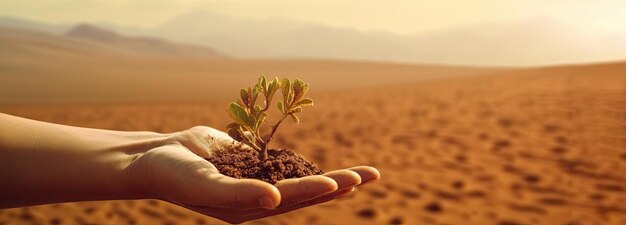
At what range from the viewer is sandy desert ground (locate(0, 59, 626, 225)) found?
5.69 meters

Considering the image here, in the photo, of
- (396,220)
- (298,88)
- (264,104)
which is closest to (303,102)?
(298,88)

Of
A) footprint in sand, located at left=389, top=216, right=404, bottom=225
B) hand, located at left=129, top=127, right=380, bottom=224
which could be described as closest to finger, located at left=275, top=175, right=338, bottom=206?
hand, located at left=129, top=127, right=380, bottom=224

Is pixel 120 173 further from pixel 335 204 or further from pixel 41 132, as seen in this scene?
pixel 335 204

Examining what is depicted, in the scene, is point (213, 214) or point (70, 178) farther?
point (70, 178)

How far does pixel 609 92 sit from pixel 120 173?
1067cm

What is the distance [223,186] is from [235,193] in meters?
0.07

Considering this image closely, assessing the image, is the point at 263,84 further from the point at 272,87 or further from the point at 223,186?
the point at 223,186

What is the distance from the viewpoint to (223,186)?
2.42 m

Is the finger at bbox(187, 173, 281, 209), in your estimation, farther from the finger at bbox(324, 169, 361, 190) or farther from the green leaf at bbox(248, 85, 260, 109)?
the green leaf at bbox(248, 85, 260, 109)

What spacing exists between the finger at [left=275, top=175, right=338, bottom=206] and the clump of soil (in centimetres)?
12

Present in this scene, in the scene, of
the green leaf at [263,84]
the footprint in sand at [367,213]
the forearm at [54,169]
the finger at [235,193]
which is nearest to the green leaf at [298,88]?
the green leaf at [263,84]

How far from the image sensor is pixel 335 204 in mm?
6082

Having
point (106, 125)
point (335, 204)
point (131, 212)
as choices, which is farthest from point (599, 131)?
point (106, 125)

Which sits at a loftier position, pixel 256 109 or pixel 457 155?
pixel 256 109
